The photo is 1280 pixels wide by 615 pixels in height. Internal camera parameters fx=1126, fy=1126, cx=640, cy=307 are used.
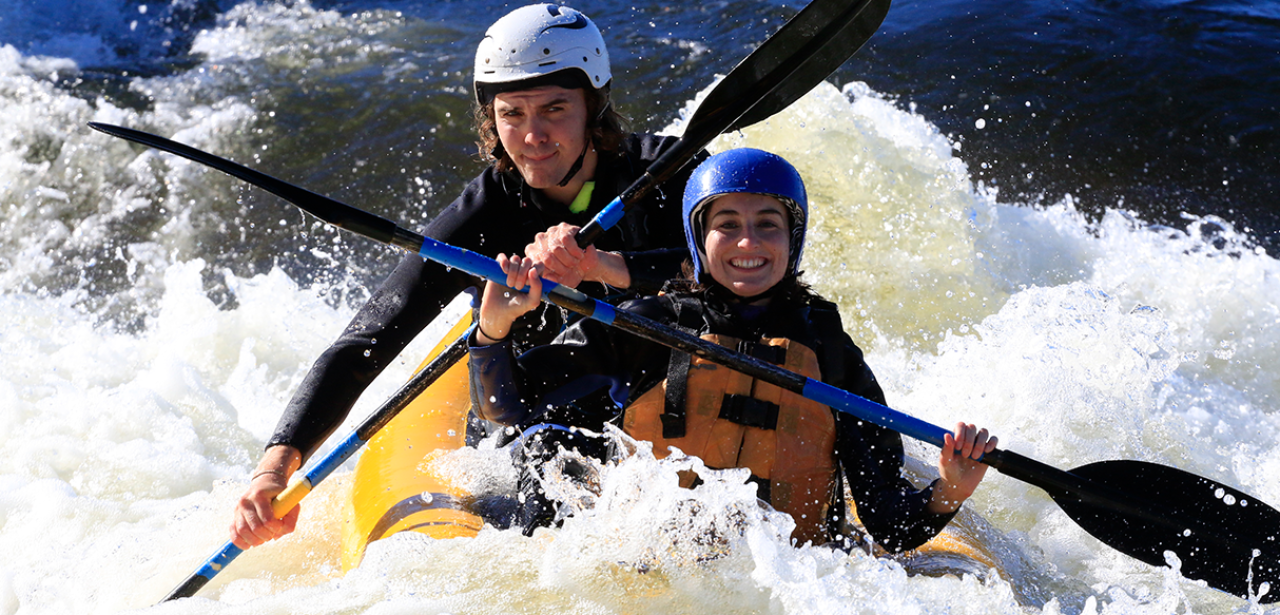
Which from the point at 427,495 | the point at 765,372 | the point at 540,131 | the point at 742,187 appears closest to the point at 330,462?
the point at 427,495

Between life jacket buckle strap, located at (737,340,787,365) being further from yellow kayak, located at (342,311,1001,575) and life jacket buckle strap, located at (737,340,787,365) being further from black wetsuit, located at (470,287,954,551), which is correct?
yellow kayak, located at (342,311,1001,575)

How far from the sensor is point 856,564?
2.59 m

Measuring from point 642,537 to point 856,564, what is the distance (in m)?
0.50

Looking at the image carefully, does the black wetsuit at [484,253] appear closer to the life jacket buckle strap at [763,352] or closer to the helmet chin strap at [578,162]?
the helmet chin strap at [578,162]

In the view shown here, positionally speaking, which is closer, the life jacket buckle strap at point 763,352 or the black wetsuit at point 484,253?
the life jacket buckle strap at point 763,352

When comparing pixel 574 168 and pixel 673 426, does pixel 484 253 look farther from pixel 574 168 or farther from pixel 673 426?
pixel 673 426

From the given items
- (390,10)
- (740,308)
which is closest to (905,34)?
(390,10)

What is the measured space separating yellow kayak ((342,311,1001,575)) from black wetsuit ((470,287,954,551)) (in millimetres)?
190

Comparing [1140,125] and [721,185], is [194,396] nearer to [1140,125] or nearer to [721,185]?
[721,185]

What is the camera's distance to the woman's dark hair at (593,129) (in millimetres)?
3311

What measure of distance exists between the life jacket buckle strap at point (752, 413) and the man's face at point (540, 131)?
0.91m

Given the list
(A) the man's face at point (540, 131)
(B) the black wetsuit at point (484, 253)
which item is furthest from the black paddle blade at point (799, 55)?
(A) the man's face at point (540, 131)

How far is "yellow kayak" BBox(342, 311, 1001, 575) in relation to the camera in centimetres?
288

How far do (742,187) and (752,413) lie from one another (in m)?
0.55
